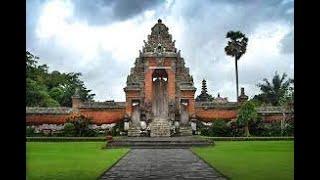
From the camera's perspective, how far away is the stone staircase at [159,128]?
38.9m

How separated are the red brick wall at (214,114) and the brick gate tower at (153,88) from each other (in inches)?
75.3

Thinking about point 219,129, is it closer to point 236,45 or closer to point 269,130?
point 269,130

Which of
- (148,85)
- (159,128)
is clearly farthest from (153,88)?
(159,128)

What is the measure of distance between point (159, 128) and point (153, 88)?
196 inches

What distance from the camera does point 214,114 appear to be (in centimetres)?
4338

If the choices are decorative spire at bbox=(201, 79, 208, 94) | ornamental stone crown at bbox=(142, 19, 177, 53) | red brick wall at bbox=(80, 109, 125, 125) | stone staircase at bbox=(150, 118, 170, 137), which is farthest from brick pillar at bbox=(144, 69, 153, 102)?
decorative spire at bbox=(201, 79, 208, 94)

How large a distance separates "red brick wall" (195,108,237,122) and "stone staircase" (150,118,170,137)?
13.0 feet

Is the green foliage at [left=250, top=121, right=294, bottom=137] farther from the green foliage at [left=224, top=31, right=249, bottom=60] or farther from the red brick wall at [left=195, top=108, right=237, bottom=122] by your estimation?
the green foliage at [left=224, top=31, right=249, bottom=60]

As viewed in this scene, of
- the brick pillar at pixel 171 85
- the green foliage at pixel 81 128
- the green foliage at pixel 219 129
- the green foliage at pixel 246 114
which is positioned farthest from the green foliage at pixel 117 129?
the green foliage at pixel 246 114

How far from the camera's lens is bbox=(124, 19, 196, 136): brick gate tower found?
4078 cm

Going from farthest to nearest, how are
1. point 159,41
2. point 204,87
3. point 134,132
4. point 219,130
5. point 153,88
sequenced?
point 204,87, point 153,88, point 159,41, point 219,130, point 134,132

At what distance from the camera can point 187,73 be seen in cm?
4247
